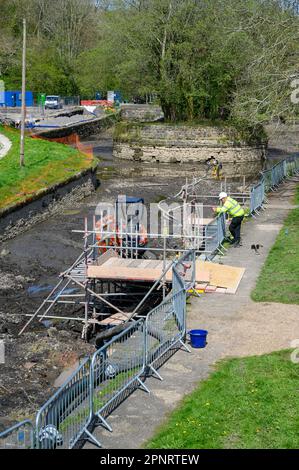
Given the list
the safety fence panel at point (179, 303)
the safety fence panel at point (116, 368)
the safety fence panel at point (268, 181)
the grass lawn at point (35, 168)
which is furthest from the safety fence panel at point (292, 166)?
the safety fence panel at point (116, 368)

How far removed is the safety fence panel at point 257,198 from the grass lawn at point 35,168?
10.1 meters

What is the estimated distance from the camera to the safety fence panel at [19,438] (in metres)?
10.3

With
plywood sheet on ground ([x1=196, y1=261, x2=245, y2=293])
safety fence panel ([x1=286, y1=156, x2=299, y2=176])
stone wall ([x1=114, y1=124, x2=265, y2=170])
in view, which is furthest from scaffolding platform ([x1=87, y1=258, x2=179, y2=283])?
stone wall ([x1=114, y1=124, x2=265, y2=170])

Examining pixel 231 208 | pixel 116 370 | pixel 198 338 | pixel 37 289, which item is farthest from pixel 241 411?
pixel 37 289

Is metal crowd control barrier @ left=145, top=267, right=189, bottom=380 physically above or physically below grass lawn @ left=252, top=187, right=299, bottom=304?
above

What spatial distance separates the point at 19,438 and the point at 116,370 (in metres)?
3.16

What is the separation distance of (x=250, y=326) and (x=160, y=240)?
13.9 meters

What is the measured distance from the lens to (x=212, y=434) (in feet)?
39.6

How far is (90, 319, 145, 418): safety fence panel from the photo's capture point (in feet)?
41.8

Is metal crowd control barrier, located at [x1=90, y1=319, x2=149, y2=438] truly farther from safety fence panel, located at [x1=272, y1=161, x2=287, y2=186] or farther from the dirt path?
safety fence panel, located at [x1=272, y1=161, x2=287, y2=186]

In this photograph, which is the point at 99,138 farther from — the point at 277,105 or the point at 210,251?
the point at 210,251

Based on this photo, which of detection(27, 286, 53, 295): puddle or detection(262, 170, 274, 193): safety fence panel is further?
detection(262, 170, 274, 193): safety fence panel

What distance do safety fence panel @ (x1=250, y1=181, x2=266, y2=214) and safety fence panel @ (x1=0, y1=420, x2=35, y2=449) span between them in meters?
20.9
